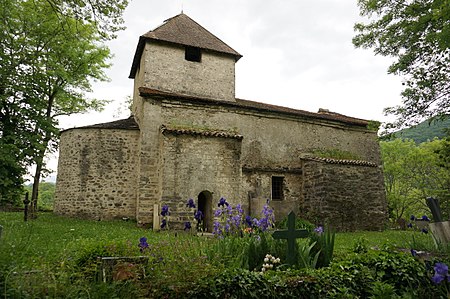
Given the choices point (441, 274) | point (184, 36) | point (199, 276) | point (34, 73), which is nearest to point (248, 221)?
point (199, 276)

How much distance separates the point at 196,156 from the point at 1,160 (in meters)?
10.9

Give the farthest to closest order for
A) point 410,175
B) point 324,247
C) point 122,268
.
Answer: point 410,175 < point 324,247 < point 122,268

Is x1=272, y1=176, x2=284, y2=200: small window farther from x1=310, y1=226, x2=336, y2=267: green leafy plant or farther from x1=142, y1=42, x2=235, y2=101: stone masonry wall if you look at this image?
x1=310, y1=226, x2=336, y2=267: green leafy plant

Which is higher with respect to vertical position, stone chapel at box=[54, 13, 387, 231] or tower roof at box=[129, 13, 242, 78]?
tower roof at box=[129, 13, 242, 78]

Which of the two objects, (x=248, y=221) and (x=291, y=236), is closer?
(x=291, y=236)

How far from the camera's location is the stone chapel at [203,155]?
13164 millimetres

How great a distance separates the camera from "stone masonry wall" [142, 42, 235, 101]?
1636 centimetres

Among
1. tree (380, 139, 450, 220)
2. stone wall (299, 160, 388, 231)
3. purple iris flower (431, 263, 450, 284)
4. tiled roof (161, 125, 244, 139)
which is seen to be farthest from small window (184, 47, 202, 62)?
tree (380, 139, 450, 220)

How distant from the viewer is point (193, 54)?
17.9 meters

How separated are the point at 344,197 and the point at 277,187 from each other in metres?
3.43

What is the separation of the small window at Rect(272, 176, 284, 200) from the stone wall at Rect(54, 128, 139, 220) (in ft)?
23.4

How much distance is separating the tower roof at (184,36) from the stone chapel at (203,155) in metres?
0.07

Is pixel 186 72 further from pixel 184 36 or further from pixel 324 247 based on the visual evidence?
pixel 324 247

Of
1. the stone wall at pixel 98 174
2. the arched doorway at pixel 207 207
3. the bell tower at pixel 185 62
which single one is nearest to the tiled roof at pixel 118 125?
the stone wall at pixel 98 174
